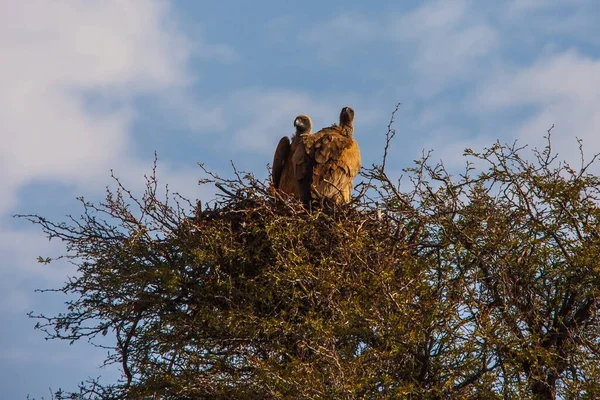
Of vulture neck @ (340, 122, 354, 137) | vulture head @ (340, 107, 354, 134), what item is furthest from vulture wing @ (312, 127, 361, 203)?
vulture head @ (340, 107, 354, 134)

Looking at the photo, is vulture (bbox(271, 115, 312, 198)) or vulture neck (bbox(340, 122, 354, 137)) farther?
vulture neck (bbox(340, 122, 354, 137))

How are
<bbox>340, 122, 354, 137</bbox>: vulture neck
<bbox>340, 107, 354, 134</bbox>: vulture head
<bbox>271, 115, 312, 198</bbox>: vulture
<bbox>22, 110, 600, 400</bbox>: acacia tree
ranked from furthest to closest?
<bbox>340, 107, 354, 134</bbox>: vulture head
<bbox>340, 122, 354, 137</bbox>: vulture neck
<bbox>271, 115, 312, 198</bbox>: vulture
<bbox>22, 110, 600, 400</bbox>: acacia tree

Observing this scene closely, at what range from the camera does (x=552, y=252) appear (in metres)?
8.54

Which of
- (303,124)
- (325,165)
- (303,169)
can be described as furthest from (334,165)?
(303,124)

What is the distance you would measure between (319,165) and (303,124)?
97cm

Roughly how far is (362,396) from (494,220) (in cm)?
215

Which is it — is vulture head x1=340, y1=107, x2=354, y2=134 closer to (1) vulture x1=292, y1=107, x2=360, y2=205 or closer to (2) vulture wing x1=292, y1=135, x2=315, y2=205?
(1) vulture x1=292, y1=107, x2=360, y2=205

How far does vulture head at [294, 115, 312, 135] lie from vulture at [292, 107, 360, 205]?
314mm

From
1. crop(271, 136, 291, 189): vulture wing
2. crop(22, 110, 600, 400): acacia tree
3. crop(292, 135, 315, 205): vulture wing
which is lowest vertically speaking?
crop(22, 110, 600, 400): acacia tree

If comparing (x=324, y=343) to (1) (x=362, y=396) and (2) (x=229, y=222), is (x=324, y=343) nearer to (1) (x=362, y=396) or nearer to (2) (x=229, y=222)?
(1) (x=362, y=396)

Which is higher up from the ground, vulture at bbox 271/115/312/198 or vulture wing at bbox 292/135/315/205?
vulture at bbox 271/115/312/198

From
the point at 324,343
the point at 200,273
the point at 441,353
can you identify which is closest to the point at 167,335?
the point at 200,273

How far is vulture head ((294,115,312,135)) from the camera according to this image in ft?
37.9

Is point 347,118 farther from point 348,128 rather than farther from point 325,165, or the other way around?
point 325,165
